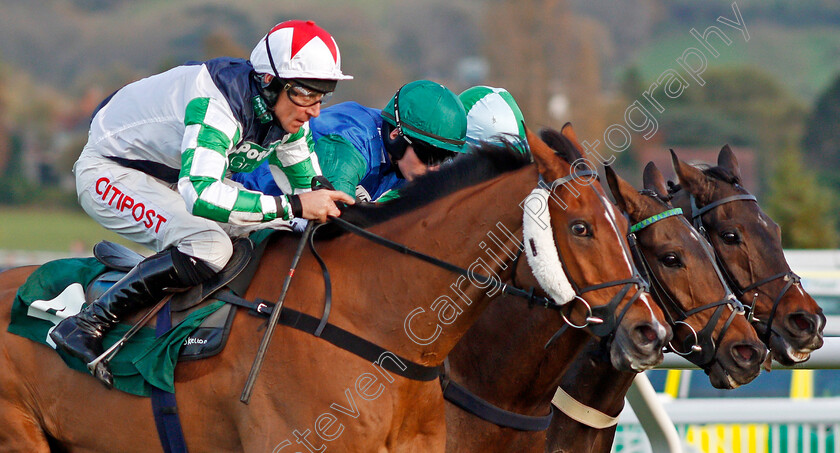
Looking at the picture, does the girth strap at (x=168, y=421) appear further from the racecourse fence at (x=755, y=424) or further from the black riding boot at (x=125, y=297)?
the racecourse fence at (x=755, y=424)

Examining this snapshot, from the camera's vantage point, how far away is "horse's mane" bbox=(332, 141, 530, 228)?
123 inches

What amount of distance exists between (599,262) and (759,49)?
6780cm

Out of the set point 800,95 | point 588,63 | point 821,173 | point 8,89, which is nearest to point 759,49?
point 800,95

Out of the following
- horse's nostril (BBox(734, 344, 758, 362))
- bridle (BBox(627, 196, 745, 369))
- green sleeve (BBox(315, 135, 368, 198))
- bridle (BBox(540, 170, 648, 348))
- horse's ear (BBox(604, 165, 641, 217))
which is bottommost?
horse's nostril (BBox(734, 344, 758, 362))

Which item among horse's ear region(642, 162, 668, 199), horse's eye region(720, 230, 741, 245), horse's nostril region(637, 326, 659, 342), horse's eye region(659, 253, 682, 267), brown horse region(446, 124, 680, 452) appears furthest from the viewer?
horse's ear region(642, 162, 668, 199)

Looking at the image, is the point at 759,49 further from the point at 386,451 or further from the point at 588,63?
the point at 386,451

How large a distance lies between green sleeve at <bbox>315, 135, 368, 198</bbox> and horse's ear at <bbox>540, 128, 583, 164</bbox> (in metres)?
1.04

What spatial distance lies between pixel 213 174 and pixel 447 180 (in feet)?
2.55

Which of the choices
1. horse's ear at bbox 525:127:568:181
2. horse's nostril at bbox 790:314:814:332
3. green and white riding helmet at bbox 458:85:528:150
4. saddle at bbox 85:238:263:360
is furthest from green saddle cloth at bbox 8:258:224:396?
horse's nostril at bbox 790:314:814:332

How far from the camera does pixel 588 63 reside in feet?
190

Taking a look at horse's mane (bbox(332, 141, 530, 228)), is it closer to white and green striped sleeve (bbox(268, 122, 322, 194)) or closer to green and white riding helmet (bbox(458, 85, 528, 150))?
white and green striped sleeve (bbox(268, 122, 322, 194))

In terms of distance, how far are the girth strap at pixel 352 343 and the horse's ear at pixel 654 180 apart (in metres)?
1.66

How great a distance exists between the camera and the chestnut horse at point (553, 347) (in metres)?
3.61

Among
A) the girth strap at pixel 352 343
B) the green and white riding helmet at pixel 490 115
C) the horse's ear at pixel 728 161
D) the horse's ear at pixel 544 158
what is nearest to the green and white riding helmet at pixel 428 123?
the green and white riding helmet at pixel 490 115
